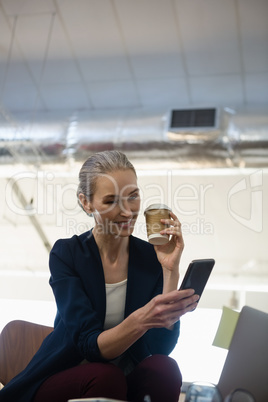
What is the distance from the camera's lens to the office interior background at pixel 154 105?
3178 millimetres

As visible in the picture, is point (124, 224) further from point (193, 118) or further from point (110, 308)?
point (193, 118)

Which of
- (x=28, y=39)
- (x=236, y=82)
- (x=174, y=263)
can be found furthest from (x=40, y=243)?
(x=174, y=263)

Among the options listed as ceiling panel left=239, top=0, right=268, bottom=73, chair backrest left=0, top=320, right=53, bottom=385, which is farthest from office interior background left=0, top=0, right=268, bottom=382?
chair backrest left=0, top=320, right=53, bottom=385

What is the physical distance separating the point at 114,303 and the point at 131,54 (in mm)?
2372

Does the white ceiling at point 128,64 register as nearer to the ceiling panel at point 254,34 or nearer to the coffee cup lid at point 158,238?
the ceiling panel at point 254,34

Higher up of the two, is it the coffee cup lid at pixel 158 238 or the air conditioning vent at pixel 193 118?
the air conditioning vent at pixel 193 118

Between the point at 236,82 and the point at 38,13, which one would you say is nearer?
the point at 38,13

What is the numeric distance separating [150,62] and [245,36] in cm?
62

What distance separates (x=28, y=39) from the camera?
340cm

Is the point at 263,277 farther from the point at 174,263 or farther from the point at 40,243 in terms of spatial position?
the point at 174,263

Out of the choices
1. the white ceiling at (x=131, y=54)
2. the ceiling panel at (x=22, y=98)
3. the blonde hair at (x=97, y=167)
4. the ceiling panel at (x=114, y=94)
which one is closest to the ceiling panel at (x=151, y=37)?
the white ceiling at (x=131, y=54)

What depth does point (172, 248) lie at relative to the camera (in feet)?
4.45

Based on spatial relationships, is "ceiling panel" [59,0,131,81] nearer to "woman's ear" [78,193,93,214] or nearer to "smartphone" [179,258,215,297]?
"woman's ear" [78,193,93,214]

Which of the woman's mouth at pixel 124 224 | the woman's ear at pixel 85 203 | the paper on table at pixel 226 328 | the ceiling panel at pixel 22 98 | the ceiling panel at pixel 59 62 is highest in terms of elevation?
the ceiling panel at pixel 59 62
